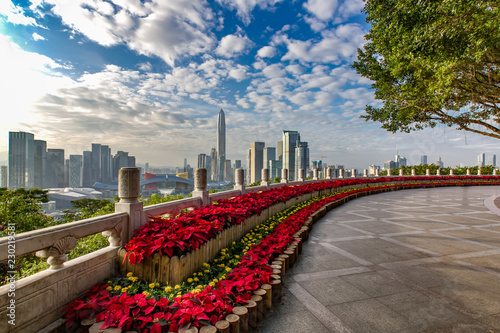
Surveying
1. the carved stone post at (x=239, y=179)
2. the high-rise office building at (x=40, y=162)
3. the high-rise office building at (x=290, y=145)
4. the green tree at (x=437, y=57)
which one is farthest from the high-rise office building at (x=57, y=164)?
the high-rise office building at (x=290, y=145)

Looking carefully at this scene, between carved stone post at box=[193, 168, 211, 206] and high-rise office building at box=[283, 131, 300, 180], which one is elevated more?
high-rise office building at box=[283, 131, 300, 180]

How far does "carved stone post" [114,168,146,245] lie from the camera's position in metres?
4.50

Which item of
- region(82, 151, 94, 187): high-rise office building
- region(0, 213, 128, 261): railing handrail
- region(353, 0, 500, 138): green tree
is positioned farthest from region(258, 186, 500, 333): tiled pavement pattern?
region(82, 151, 94, 187): high-rise office building

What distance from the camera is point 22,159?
14.1 meters

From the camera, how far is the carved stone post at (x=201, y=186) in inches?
280

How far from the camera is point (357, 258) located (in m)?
5.21

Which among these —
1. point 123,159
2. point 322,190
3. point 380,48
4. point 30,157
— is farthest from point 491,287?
point 123,159

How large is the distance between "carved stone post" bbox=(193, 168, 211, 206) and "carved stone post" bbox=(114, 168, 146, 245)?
2474 mm

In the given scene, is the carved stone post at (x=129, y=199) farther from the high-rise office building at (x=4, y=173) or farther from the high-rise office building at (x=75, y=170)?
the high-rise office building at (x=75, y=170)

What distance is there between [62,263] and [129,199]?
1518mm

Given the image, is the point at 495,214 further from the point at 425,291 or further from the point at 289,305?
the point at 289,305

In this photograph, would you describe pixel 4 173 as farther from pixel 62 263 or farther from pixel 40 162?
pixel 62 263

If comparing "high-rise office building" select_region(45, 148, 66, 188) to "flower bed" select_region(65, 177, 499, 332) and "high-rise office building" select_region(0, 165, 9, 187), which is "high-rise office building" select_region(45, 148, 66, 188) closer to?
"high-rise office building" select_region(0, 165, 9, 187)

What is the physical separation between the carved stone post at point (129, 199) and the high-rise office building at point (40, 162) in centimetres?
1161
